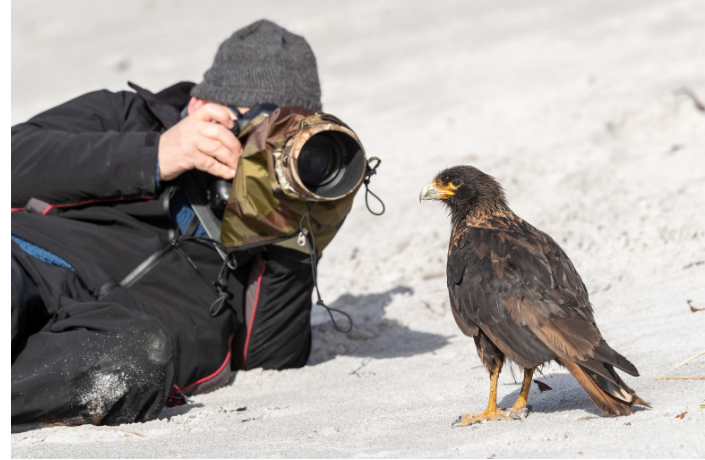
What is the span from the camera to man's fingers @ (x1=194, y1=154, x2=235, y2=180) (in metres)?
3.11

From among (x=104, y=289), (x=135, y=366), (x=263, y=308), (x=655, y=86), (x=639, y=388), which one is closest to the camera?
(x=639, y=388)

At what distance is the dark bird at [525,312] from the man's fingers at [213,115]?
1194 millimetres

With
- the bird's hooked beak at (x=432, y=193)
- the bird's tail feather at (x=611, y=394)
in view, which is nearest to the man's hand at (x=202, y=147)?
the bird's hooked beak at (x=432, y=193)

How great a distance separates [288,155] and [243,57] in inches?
35.9

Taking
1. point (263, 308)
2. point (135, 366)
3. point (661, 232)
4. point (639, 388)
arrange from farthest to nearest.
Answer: point (661, 232) < point (263, 308) < point (135, 366) < point (639, 388)

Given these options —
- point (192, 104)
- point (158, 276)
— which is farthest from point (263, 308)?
point (192, 104)

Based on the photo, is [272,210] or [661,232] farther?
[661,232]

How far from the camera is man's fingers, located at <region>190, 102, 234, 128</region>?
0.42ft

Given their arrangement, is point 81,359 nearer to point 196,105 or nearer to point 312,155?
point 312,155

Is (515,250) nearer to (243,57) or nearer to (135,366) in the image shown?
(135,366)

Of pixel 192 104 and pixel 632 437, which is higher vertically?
pixel 192 104

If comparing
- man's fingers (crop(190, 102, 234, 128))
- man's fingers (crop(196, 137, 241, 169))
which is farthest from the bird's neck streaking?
man's fingers (crop(190, 102, 234, 128))

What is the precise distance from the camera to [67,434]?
2488mm

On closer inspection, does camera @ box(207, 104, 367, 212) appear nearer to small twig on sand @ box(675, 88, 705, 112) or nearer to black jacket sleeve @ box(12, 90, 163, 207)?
black jacket sleeve @ box(12, 90, 163, 207)
